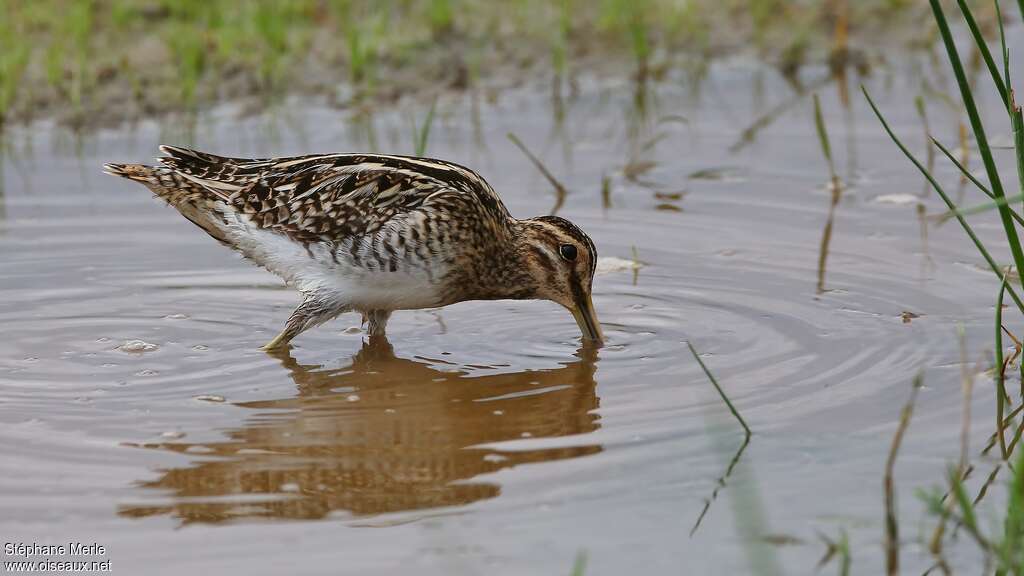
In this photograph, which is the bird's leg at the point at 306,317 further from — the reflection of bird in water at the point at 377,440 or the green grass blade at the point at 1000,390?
the green grass blade at the point at 1000,390

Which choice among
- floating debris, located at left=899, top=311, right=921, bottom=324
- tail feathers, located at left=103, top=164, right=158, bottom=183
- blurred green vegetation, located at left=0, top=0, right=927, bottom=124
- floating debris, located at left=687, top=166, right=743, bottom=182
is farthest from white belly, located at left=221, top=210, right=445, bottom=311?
blurred green vegetation, located at left=0, top=0, right=927, bottom=124

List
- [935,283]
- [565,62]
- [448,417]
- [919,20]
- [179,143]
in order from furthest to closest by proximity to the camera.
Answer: [919,20] → [565,62] → [179,143] → [935,283] → [448,417]

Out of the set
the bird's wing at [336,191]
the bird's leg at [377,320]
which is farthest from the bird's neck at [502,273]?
the bird's leg at [377,320]

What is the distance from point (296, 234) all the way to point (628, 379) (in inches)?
69.2

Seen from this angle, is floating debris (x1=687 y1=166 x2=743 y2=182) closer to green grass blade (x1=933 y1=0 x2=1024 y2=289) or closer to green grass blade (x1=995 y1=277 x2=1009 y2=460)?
green grass blade (x1=995 y1=277 x2=1009 y2=460)

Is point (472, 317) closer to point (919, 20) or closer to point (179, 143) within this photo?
point (179, 143)

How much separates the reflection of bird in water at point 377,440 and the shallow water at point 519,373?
0.02m

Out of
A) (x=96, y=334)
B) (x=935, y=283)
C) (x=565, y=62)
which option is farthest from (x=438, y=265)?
(x=565, y=62)

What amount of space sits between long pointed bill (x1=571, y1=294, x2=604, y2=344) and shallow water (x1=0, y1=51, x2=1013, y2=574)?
0.10 metres

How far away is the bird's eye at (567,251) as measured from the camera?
7160 millimetres

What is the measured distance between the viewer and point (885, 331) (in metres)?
6.93

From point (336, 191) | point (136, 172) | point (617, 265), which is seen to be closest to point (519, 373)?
point (336, 191)

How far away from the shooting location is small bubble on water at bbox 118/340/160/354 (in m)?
7.01

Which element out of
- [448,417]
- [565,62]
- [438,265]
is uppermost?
[565,62]
